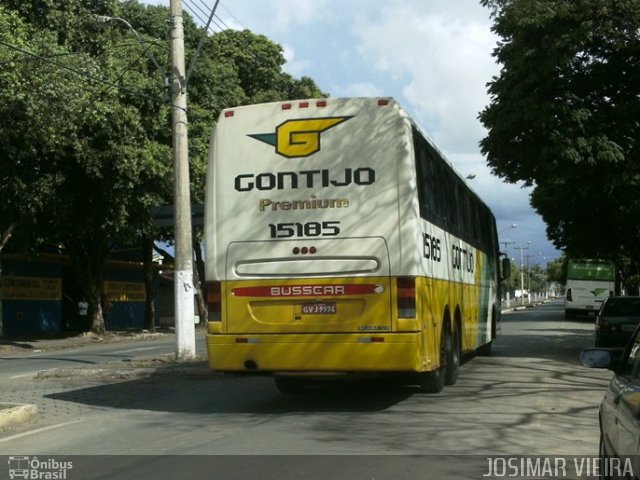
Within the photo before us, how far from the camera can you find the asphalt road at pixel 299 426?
24.0 feet

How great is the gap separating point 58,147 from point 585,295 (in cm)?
3257

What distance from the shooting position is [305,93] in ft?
146

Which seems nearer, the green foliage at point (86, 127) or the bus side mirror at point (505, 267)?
the green foliage at point (86, 127)

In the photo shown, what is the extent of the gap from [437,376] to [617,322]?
34.3 ft

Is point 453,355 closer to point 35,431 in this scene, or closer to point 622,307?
point 35,431

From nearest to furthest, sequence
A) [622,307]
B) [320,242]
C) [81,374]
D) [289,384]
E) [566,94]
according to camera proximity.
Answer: [320,242], [289,384], [81,374], [566,94], [622,307]

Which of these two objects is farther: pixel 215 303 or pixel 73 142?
pixel 73 142

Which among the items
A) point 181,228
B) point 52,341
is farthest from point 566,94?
point 52,341

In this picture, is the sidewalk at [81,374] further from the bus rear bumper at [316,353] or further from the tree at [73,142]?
the tree at [73,142]

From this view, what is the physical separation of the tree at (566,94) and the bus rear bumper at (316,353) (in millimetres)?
10022

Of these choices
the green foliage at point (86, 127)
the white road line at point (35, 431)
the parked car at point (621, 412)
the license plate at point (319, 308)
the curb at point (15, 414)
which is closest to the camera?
the parked car at point (621, 412)

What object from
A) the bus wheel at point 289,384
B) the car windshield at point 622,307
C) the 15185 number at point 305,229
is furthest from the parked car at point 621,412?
the car windshield at point 622,307

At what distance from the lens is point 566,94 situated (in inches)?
747

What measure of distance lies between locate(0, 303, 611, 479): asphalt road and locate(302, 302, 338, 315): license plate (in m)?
1.31
